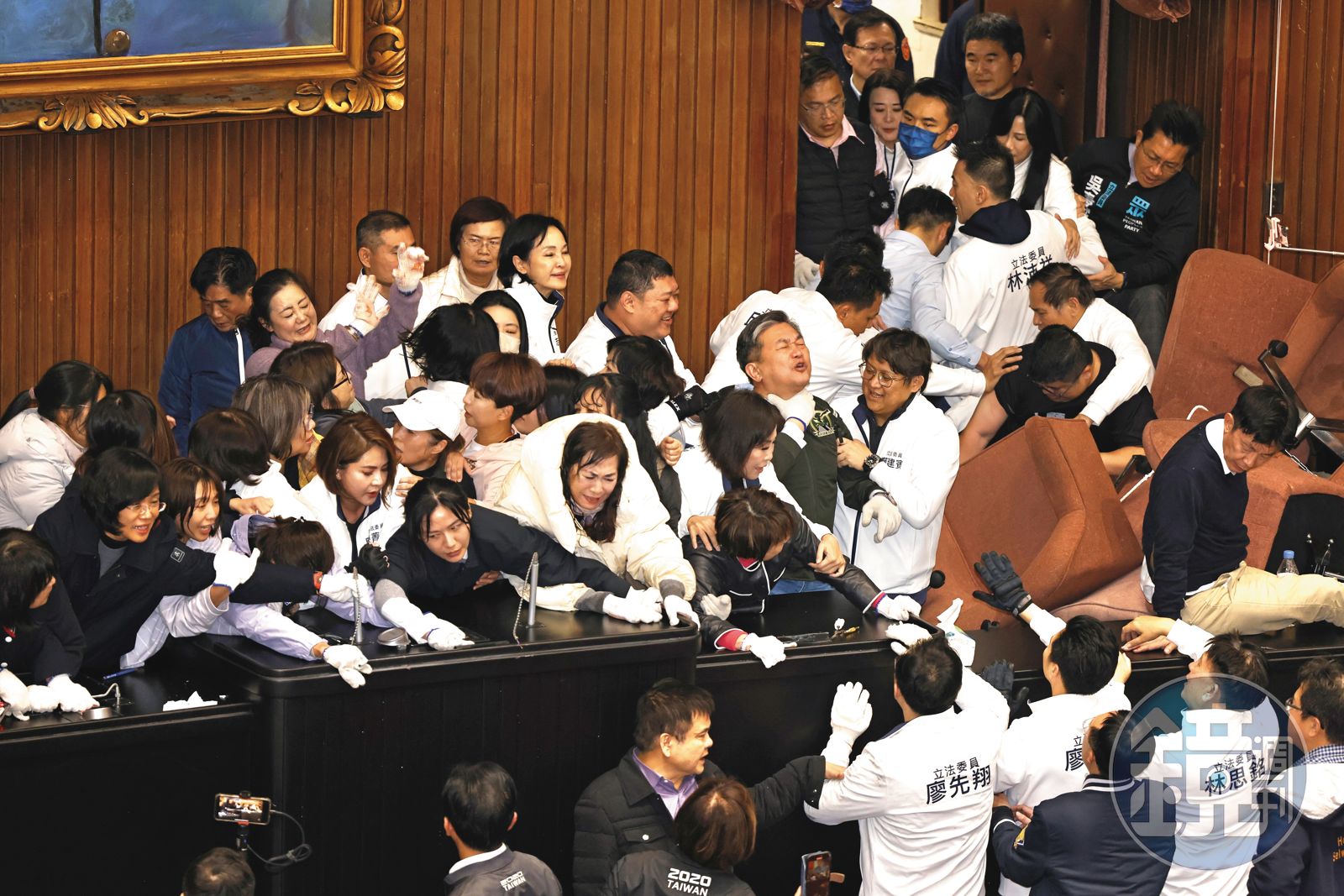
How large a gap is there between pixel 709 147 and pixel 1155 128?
1966mm

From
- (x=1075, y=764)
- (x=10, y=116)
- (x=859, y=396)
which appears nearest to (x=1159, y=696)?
(x=1075, y=764)

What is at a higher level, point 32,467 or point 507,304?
point 507,304

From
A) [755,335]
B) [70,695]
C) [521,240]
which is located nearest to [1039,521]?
[755,335]

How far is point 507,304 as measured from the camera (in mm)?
5656

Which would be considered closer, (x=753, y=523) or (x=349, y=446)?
(x=349, y=446)

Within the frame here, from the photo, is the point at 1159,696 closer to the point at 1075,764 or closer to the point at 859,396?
the point at 1075,764

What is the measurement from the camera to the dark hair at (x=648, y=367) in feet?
16.5

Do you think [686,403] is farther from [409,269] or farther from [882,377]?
[409,269]

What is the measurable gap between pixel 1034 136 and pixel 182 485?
441 centimetres

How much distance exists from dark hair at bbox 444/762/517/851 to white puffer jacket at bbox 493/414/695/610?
796mm

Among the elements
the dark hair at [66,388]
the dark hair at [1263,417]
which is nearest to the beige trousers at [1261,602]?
the dark hair at [1263,417]

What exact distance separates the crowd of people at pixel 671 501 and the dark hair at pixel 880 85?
0.85 m

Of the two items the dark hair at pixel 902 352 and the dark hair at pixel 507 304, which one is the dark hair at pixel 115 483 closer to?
the dark hair at pixel 507 304

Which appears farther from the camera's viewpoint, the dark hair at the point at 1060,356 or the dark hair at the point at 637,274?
the dark hair at the point at 1060,356
